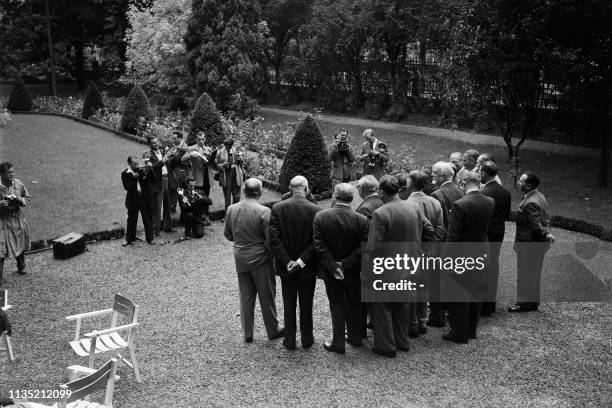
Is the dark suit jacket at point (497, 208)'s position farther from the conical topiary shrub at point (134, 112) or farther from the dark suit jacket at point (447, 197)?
the conical topiary shrub at point (134, 112)

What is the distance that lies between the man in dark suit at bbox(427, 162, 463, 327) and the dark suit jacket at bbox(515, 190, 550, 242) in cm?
92

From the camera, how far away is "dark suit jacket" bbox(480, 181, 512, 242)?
9.09 metres

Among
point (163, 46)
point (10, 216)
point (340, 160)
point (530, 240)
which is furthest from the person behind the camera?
point (163, 46)

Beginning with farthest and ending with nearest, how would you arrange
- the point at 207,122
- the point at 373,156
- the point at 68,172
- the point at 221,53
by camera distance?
1. the point at 221,53
2. the point at 207,122
3. the point at 68,172
4. the point at 373,156

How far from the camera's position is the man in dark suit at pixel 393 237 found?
781 centimetres

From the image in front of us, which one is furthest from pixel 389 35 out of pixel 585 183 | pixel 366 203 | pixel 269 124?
pixel 366 203

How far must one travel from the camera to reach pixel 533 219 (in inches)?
364

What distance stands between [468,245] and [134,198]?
6545 millimetres

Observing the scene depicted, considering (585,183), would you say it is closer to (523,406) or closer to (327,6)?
(523,406)

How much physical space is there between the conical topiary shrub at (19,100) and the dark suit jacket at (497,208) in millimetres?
29103

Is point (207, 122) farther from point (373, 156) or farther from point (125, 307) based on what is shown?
point (125, 307)

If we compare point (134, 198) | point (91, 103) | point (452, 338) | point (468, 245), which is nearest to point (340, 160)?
point (134, 198)

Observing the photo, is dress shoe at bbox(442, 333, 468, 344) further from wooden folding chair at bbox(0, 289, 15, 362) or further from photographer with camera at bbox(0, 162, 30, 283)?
photographer with camera at bbox(0, 162, 30, 283)

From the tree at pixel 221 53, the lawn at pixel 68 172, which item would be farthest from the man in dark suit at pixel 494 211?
the tree at pixel 221 53
